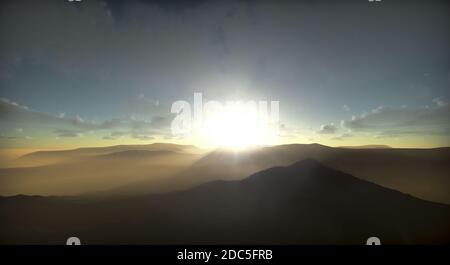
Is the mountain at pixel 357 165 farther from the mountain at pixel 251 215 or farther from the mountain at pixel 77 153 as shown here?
the mountain at pixel 77 153

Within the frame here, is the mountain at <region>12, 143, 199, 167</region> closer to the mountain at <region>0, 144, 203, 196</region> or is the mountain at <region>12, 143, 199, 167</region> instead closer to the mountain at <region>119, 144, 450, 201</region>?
the mountain at <region>0, 144, 203, 196</region>

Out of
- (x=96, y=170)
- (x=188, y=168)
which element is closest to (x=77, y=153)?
(x=96, y=170)

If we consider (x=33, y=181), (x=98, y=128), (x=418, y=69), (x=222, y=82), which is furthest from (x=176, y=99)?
(x=418, y=69)

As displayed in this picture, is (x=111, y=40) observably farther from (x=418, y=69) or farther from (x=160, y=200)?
(x=418, y=69)

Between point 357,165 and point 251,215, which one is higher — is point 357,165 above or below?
above

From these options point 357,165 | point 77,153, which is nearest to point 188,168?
point 77,153

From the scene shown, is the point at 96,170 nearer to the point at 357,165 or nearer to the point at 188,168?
the point at 188,168

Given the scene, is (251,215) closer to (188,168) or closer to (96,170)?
(188,168)

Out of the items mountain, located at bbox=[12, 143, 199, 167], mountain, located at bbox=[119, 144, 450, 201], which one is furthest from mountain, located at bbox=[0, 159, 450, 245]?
mountain, located at bbox=[12, 143, 199, 167]

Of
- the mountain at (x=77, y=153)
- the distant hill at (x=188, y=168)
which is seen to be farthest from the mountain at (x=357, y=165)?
the mountain at (x=77, y=153)
